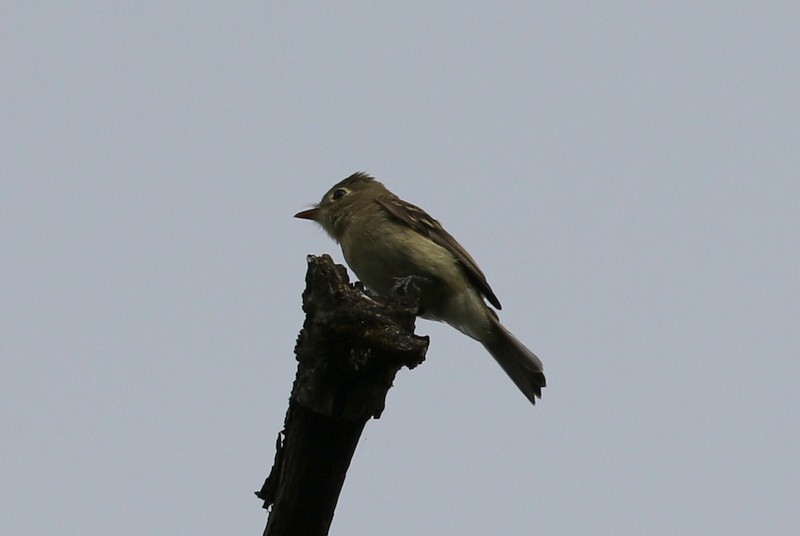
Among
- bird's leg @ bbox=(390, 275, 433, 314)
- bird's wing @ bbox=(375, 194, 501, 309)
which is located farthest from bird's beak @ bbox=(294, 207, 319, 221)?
bird's leg @ bbox=(390, 275, 433, 314)

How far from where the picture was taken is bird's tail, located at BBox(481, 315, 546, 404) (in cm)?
775

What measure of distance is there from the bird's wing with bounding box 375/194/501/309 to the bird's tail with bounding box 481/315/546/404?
0.26 m

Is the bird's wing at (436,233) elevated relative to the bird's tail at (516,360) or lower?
elevated

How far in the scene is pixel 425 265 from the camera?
7129 mm

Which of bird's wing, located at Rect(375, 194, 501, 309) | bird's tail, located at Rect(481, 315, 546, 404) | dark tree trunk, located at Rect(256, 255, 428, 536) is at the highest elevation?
bird's wing, located at Rect(375, 194, 501, 309)

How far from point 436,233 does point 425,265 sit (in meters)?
0.62

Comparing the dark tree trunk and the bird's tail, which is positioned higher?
the bird's tail

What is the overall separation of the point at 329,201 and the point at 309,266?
14.8 feet

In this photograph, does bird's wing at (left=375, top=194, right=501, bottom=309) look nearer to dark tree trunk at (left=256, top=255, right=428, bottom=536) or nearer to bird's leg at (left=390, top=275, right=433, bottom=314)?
bird's leg at (left=390, top=275, right=433, bottom=314)

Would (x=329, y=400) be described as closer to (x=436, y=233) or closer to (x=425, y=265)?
(x=425, y=265)

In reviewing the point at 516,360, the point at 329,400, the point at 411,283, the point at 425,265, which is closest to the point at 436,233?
the point at 425,265

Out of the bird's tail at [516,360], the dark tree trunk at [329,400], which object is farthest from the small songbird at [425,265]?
the dark tree trunk at [329,400]

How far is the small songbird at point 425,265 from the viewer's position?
7168 mm

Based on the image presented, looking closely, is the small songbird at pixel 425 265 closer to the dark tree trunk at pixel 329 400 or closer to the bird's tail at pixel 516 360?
the bird's tail at pixel 516 360
